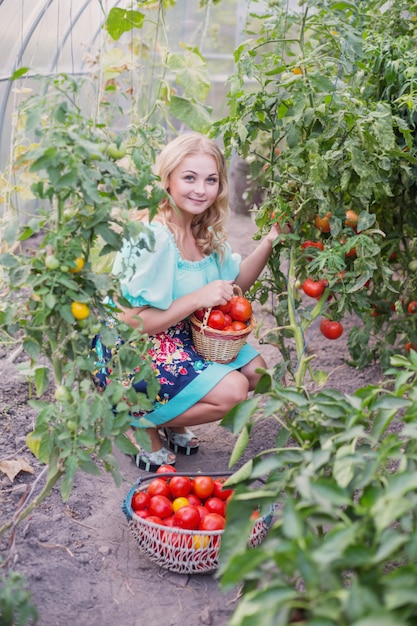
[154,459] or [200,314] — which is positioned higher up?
[200,314]

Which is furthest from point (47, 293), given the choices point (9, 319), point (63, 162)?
point (63, 162)

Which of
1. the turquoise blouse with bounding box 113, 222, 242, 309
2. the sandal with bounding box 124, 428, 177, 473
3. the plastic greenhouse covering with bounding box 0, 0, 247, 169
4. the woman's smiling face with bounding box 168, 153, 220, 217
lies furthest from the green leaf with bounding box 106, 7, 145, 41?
the sandal with bounding box 124, 428, 177, 473

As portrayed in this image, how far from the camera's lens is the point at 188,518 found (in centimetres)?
189

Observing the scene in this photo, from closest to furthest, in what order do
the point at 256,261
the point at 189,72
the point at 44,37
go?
the point at 256,261 → the point at 189,72 → the point at 44,37

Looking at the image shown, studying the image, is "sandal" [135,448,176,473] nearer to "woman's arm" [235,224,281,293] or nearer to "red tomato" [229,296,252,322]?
"red tomato" [229,296,252,322]

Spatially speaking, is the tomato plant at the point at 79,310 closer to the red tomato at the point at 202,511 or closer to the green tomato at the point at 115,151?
the green tomato at the point at 115,151

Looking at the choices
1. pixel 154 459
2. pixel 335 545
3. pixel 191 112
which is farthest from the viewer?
pixel 191 112

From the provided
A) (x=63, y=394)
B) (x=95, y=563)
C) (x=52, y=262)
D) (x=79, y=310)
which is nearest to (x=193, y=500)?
(x=95, y=563)

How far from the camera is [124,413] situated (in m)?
1.69

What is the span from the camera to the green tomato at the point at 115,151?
1.64 metres

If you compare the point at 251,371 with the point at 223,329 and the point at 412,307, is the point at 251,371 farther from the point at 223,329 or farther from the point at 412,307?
the point at 412,307

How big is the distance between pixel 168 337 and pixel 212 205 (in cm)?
50

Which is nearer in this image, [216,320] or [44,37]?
[216,320]

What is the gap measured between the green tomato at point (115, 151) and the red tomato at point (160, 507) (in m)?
0.93
